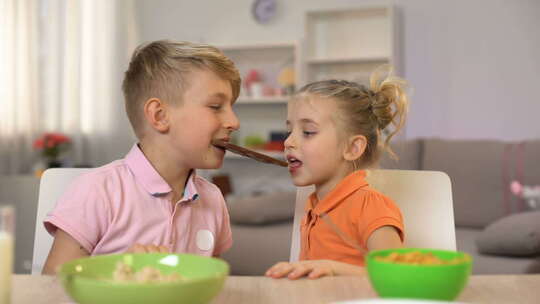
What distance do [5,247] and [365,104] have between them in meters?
1.08

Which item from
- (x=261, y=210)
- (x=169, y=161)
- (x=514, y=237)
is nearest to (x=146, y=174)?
(x=169, y=161)

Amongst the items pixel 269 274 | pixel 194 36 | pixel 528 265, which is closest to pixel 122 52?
pixel 194 36

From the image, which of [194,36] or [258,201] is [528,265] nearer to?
[258,201]

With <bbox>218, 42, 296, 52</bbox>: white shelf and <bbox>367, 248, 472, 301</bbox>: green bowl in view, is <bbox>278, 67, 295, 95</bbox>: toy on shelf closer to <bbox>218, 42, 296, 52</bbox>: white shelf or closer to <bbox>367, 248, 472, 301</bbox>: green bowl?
<bbox>218, 42, 296, 52</bbox>: white shelf

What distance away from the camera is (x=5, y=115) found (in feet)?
12.3

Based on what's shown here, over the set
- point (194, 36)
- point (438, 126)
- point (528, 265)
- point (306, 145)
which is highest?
point (194, 36)

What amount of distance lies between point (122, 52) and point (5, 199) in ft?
4.93

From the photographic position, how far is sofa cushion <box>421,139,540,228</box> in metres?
3.23

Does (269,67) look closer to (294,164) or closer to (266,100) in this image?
(266,100)

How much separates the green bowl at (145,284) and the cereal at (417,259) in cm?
22

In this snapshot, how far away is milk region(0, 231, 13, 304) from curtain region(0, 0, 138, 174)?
3.38 m

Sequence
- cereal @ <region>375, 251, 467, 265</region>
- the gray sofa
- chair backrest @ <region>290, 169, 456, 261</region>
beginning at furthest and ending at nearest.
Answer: the gray sofa, chair backrest @ <region>290, 169, 456, 261</region>, cereal @ <region>375, 251, 467, 265</region>

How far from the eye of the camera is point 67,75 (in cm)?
426

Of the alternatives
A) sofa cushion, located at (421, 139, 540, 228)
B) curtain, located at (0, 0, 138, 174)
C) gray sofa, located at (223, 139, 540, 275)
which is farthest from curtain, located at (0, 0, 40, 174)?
sofa cushion, located at (421, 139, 540, 228)
